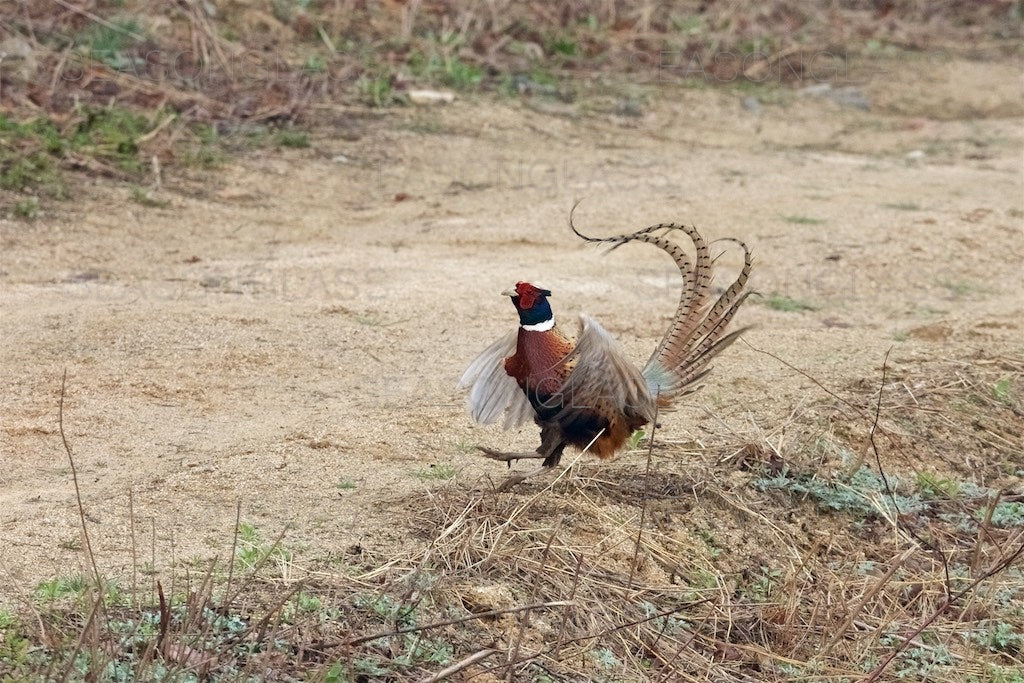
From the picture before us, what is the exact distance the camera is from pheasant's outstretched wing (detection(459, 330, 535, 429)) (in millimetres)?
3990

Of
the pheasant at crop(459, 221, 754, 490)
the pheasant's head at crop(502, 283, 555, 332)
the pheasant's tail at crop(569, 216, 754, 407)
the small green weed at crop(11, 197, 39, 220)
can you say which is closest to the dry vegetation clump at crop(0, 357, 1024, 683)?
the pheasant at crop(459, 221, 754, 490)

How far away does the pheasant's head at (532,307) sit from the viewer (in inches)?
148

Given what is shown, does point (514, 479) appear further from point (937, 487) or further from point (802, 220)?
point (802, 220)

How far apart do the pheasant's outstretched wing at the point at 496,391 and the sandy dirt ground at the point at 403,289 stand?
21cm

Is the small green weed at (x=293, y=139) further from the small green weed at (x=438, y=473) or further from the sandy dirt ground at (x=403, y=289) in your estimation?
the small green weed at (x=438, y=473)

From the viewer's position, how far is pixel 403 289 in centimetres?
583

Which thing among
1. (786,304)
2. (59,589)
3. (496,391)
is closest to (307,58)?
(786,304)

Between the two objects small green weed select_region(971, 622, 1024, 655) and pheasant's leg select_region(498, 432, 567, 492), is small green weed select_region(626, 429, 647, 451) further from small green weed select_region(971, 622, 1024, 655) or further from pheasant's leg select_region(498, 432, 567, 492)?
small green weed select_region(971, 622, 1024, 655)

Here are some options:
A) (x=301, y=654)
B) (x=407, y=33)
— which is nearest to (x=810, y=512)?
(x=301, y=654)

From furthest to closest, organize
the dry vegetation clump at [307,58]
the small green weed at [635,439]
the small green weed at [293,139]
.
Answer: the small green weed at [293,139] → the dry vegetation clump at [307,58] → the small green weed at [635,439]

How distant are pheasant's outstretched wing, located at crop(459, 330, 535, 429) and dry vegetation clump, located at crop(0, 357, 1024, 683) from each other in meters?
0.21

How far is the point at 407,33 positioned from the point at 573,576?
6550mm

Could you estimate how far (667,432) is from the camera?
4.50 m

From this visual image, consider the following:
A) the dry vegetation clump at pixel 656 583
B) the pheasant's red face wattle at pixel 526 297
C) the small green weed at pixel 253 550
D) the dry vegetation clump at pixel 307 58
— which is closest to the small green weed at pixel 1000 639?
the dry vegetation clump at pixel 656 583
